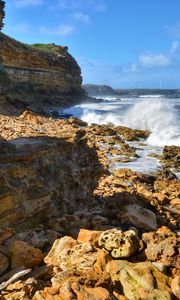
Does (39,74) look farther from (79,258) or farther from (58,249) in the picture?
(79,258)

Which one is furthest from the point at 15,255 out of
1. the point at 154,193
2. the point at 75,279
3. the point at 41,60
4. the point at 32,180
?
the point at 41,60

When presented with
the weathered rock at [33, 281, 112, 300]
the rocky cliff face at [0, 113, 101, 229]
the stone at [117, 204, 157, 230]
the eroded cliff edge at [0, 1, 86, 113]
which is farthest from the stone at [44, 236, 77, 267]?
the eroded cliff edge at [0, 1, 86, 113]

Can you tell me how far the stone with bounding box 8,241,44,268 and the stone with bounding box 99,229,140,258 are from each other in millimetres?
855

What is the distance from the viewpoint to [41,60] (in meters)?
42.3

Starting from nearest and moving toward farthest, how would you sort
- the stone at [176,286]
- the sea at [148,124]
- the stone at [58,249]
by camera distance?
the stone at [176,286], the stone at [58,249], the sea at [148,124]

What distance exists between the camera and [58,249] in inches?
216

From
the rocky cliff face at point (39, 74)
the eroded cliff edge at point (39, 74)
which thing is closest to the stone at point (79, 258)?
the eroded cliff edge at point (39, 74)

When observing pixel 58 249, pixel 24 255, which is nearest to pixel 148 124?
pixel 58 249

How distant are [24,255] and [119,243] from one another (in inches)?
48.0

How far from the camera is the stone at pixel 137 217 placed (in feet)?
23.5

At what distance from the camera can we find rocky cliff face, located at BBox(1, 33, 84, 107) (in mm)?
37938

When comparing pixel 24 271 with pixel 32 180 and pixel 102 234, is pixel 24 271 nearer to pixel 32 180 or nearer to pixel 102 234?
pixel 102 234

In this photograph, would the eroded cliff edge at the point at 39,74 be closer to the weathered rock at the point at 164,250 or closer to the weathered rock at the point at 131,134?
the weathered rock at the point at 131,134

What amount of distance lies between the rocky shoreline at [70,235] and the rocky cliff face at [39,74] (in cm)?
2711
